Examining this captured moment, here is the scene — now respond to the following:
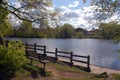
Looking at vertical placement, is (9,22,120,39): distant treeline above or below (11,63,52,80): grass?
above

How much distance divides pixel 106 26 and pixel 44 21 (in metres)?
14.2

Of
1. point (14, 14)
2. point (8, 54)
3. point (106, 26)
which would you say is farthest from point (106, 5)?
point (14, 14)

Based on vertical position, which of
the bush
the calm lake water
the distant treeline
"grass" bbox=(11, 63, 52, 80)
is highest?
the distant treeline

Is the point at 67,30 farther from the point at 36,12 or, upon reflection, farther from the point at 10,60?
the point at 10,60

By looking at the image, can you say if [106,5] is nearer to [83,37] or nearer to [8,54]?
[8,54]

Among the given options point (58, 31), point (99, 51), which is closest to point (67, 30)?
point (99, 51)

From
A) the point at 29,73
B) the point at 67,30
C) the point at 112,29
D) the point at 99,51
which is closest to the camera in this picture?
the point at 112,29

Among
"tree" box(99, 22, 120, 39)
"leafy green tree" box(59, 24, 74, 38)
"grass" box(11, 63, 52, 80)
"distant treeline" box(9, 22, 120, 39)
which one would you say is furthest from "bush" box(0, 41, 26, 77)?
"leafy green tree" box(59, 24, 74, 38)

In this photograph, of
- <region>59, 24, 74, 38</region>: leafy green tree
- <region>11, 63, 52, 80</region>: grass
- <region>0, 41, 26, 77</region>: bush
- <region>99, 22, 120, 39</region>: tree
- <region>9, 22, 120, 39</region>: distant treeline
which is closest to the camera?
<region>99, 22, 120, 39</region>: tree

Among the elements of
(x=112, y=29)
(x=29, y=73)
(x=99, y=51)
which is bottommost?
(x=99, y=51)

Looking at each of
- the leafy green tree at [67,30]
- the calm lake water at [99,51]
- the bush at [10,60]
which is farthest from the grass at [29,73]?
the leafy green tree at [67,30]

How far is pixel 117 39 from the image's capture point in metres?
11.6

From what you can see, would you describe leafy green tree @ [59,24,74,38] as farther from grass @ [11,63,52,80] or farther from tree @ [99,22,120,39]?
tree @ [99,22,120,39]

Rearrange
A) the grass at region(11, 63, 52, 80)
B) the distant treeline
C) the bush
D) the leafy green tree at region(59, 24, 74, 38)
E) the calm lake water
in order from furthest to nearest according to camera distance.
A: the leafy green tree at region(59, 24, 74, 38)
the calm lake water
the grass at region(11, 63, 52, 80)
the bush
the distant treeline
